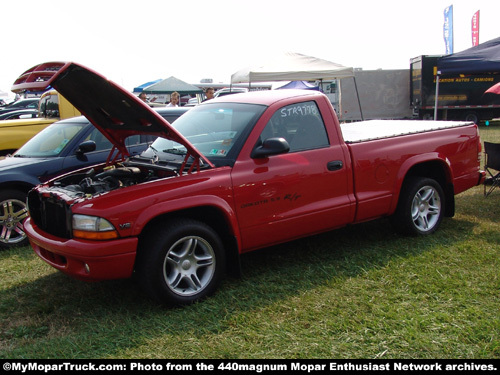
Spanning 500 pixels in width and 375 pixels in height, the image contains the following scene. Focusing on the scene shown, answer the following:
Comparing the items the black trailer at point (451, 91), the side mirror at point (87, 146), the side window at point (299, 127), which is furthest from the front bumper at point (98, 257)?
the black trailer at point (451, 91)

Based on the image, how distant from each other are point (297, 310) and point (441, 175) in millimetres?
2925

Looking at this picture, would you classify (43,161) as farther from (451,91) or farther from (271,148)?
(451,91)

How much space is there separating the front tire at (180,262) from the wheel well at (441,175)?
276 centimetres

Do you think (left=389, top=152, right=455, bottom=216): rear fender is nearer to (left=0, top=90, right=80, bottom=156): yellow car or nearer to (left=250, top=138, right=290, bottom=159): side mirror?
(left=250, top=138, right=290, bottom=159): side mirror

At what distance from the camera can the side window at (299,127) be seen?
4.29m

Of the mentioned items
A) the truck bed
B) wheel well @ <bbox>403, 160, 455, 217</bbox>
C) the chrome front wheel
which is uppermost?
the truck bed

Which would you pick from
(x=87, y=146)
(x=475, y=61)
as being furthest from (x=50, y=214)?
(x=475, y=61)

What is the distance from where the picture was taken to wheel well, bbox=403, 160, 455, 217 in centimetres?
532

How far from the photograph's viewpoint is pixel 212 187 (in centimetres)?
377

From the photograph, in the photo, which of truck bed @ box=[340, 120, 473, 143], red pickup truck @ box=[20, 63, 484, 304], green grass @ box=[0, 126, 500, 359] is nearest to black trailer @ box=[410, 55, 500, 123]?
truck bed @ box=[340, 120, 473, 143]

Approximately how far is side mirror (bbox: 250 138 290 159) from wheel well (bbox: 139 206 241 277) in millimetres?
617

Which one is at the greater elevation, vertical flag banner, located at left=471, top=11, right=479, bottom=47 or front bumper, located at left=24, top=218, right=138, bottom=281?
vertical flag banner, located at left=471, top=11, right=479, bottom=47

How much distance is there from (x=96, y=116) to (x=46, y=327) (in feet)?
6.32
